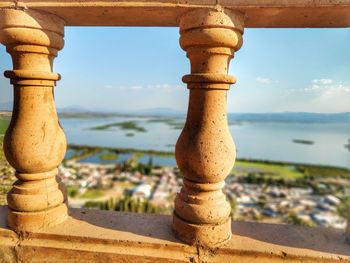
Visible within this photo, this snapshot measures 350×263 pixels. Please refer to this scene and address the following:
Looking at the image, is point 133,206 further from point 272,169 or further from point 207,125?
point 272,169

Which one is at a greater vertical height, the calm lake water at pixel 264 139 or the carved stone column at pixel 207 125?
the carved stone column at pixel 207 125

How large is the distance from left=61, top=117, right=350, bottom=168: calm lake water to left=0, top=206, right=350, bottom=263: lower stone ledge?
2591 inches

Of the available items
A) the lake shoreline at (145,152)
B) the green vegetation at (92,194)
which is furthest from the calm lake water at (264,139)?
the green vegetation at (92,194)

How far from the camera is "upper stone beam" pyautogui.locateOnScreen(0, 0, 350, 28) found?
1637 millimetres

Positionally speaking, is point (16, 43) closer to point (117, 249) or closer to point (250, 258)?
point (117, 249)

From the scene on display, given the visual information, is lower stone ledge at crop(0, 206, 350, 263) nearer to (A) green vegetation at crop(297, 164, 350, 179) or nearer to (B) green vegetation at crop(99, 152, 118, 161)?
(A) green vegetation at crop(297, 164, 350, 179)

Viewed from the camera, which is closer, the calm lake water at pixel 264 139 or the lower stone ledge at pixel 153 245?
the lower stone ledge at pixel 153 245

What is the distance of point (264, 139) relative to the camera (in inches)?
3639

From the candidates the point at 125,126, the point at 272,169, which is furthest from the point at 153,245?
the point at 125,126

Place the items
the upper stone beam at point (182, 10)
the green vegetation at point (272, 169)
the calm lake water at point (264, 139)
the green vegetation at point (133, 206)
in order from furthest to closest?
the calm lake water at point (264, 139) → the green vegetation at point (272, 169) → the green vegetation at point (133, 206) → the upper stone beam at point (182, 10)

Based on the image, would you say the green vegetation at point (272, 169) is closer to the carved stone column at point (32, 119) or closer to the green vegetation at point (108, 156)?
the green vegetation at point (108, 156)

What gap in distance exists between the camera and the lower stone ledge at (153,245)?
5.88 feet

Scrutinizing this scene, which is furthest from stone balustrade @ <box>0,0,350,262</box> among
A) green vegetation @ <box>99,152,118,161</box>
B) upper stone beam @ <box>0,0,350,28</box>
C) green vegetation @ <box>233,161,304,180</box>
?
green vegetation @ <box>99,152,118,161</box>

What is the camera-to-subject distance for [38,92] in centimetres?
187
